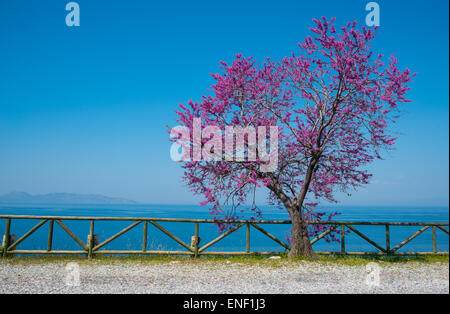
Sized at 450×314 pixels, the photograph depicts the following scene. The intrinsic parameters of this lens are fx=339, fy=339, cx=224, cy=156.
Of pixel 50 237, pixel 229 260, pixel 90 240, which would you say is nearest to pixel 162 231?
pixel 90 240

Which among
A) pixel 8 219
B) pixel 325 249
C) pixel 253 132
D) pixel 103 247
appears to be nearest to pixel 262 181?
pixel 253 132

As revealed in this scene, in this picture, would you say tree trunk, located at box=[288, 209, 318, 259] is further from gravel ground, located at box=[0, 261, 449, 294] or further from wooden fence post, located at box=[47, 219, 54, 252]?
wooden fence post, located at box=[47, 219, 54, 252]

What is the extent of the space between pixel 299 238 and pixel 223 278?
4554 millimetres

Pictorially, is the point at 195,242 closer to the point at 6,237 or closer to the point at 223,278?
the point at 223,278

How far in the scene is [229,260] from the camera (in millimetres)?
12680

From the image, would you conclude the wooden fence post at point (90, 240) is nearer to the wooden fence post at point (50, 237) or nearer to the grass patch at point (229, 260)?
the grass patch at point (229, 260)

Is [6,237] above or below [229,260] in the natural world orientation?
above

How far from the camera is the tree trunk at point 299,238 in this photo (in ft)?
42.0

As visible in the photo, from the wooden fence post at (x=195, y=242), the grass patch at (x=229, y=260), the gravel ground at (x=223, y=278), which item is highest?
the wooden fence post at (x=195, y=242)

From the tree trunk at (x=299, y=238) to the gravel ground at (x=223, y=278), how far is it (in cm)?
101

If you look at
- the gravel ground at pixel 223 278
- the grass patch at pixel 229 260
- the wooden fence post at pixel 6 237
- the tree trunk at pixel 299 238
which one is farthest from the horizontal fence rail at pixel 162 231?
the gravel ground at pixel 223 278

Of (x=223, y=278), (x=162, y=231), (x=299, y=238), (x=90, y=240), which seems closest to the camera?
(x=223, y=278)

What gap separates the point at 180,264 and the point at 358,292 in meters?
6.32

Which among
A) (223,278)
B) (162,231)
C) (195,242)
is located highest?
(162,231)
